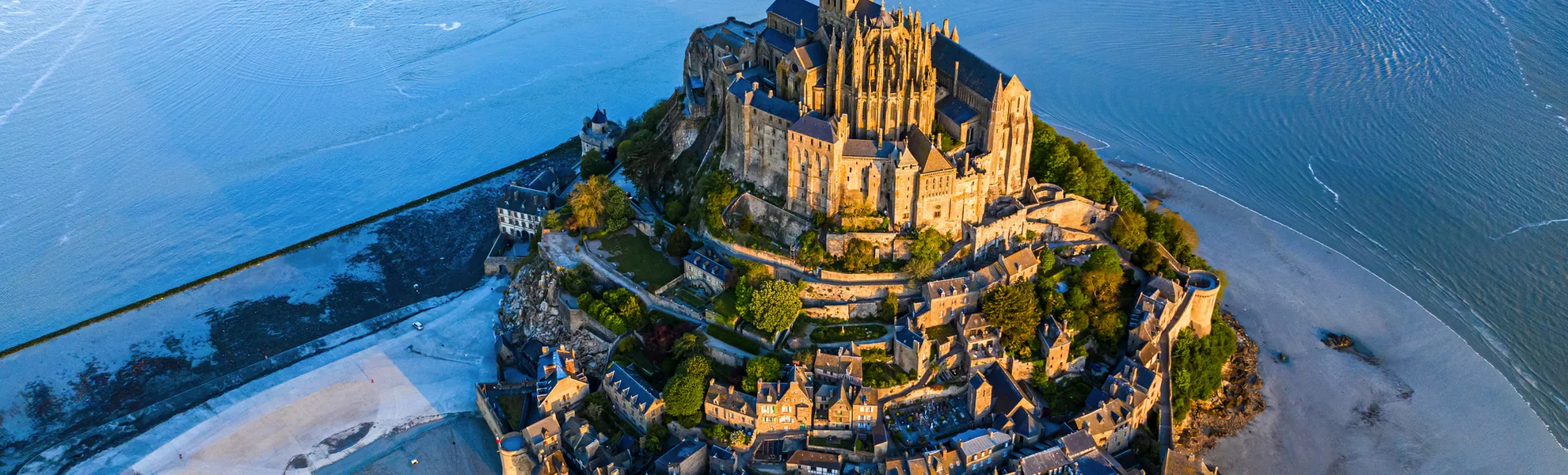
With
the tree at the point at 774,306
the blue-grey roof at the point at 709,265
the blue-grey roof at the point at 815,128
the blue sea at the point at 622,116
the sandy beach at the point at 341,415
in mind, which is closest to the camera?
the tree at the point at 774,306

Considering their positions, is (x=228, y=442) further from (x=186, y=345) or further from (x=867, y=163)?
(x=867, y=163)

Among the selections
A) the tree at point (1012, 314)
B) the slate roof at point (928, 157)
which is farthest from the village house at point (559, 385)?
the tree at point (1012, 314)

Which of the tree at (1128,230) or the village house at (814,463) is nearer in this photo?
the village house at (814,463)

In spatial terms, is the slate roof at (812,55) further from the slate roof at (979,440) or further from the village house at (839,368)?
the slate roof at (979,440)

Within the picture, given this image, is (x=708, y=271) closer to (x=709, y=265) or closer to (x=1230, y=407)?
(x=709, y=265)

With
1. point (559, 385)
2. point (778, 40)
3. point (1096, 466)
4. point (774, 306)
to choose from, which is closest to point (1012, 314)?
point (1096, 466)

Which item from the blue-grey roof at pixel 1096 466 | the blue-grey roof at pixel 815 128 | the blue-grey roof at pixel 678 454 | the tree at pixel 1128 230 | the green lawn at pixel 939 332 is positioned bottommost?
the blue-grey roof at pixel 678 454
